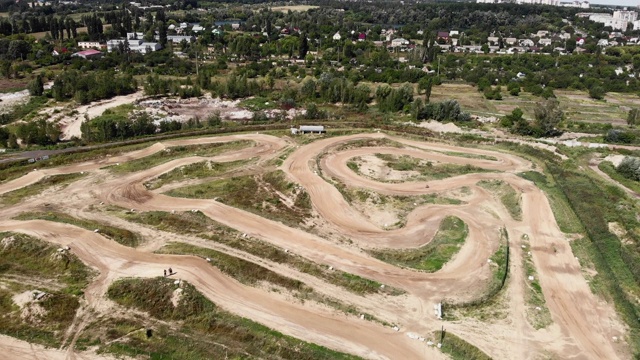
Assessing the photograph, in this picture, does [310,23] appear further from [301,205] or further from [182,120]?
[301,205]

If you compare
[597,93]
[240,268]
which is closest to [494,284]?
[240,268]

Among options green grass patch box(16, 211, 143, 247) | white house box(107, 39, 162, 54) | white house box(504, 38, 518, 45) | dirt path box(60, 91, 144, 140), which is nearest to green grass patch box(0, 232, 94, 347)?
green grass patch box(16, 211, 143, 247)

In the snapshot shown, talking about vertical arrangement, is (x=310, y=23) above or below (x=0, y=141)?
above

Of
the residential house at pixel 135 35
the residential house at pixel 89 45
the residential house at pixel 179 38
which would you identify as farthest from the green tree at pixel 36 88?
the residential house at pixel 135 35

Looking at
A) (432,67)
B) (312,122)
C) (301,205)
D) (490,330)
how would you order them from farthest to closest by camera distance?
(432,67) → (312,122) → (301,205) → (490,330)

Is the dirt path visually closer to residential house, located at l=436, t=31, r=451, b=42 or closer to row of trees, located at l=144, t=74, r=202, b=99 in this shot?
row of trees, located at l=144, t=74, r=202, b=99

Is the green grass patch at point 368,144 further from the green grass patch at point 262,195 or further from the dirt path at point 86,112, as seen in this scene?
the dirt path at point 86,112

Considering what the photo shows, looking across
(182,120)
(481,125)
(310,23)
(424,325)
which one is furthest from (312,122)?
(310,23)

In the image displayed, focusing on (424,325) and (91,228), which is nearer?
(424,325)
